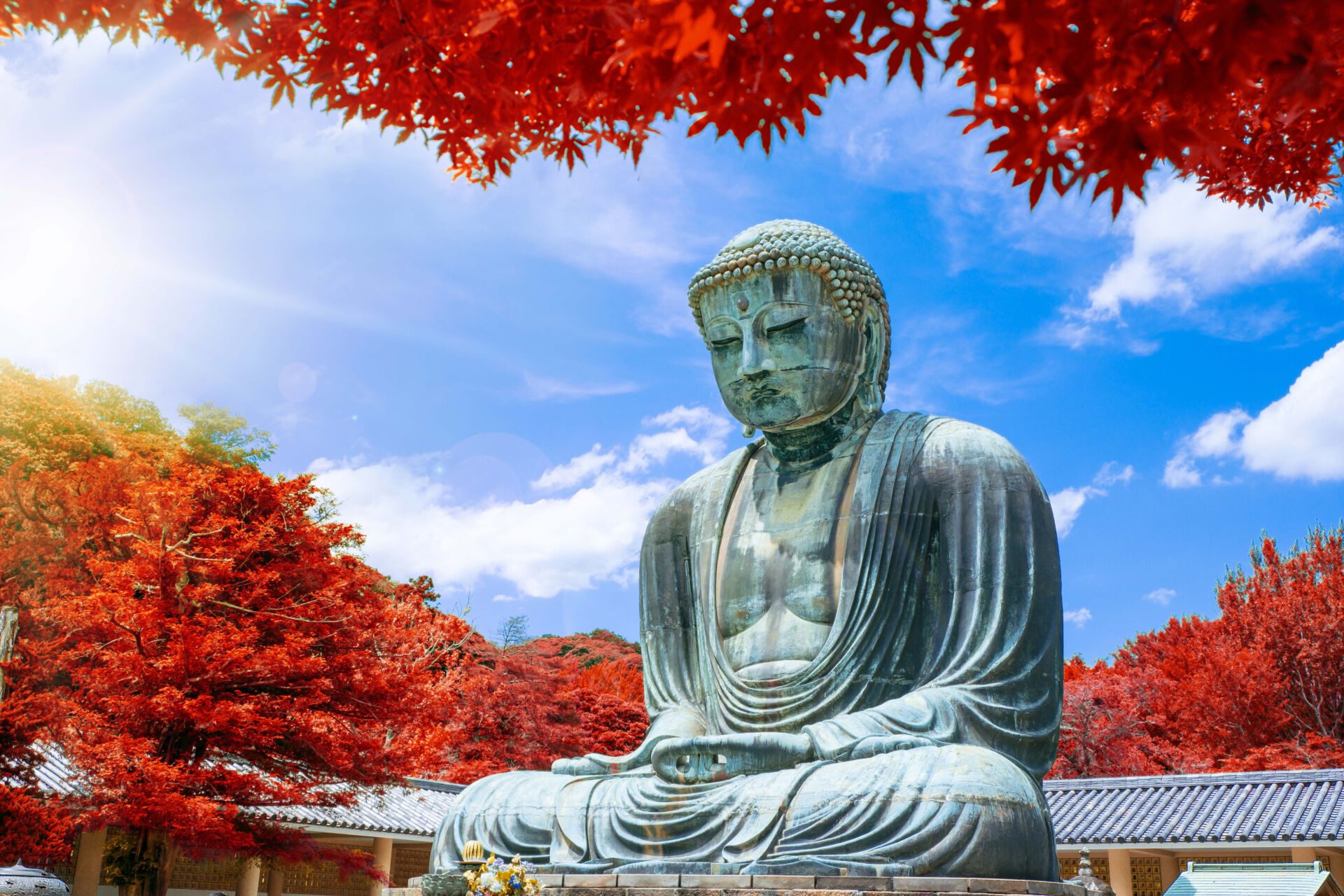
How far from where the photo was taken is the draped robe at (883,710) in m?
4.92

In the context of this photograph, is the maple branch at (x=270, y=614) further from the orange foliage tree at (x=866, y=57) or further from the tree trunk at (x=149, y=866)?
the orange foliage tree at (x=866, y=57)

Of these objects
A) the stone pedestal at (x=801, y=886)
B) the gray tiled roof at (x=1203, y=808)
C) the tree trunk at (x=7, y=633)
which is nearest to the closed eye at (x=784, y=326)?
the stone pedestal at (x=801, y=886)

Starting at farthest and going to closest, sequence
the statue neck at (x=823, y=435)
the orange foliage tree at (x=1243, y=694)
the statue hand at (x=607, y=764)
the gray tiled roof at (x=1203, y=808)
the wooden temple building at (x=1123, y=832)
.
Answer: the orange foliage tree at (x=1243, y=694) → the gray tiled roof at (x=1203, y=808) → the wooden temple building at (x=1123, y=832) → the statue neck at (x=823, y=435) → the statue hand at (x=607, y=764)

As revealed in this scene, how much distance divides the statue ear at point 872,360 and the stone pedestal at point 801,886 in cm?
298

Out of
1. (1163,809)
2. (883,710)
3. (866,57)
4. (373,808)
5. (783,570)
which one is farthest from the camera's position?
(1163,809)

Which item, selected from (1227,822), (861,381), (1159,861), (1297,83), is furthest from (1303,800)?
(1297,83)

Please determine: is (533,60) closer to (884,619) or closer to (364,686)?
(884,619)

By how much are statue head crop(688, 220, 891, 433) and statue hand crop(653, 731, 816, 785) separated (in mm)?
2051

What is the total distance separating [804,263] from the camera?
6.77 meters

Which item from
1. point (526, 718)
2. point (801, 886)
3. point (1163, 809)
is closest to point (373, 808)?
point (526, 718)

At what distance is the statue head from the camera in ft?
22.2

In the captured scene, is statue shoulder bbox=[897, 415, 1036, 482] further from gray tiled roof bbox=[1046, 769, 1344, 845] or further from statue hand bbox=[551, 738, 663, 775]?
gray tiled roof bbox=[1046, 769, 1344, 845]

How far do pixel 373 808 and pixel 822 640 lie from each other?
52.6 feet

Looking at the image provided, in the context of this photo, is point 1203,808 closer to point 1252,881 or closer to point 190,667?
point 1252,881
